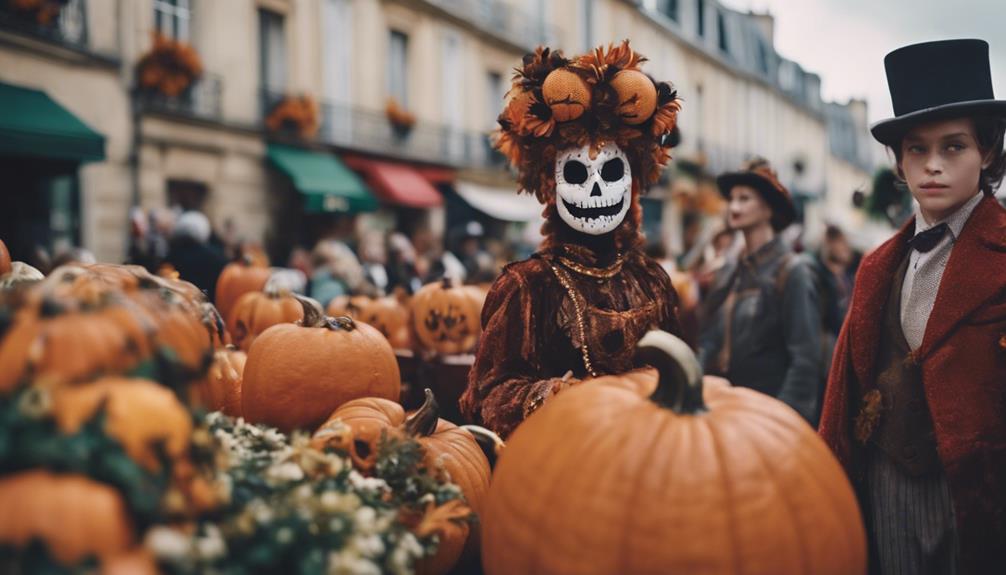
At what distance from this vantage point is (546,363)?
8.57 ft

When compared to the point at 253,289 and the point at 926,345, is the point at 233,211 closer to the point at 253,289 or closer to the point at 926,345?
the point at 253,289

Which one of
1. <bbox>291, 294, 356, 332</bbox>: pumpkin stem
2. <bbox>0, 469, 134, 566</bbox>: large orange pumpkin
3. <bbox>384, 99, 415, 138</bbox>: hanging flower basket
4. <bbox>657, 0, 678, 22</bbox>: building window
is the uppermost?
<bbox>657, 0, 678, 22</bbox>: building window

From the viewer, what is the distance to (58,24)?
38.7 ft

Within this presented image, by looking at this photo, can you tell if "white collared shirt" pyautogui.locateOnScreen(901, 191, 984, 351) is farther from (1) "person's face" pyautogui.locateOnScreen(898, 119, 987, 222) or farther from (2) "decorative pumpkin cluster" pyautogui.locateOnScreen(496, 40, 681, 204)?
(2) "decorative pumpkin cluster" pyautogui.locateOnScreen(496, 40, 681, 204)

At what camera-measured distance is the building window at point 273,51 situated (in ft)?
53.3

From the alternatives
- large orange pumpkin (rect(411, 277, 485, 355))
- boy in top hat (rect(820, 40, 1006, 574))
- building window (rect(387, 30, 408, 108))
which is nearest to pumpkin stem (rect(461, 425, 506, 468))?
boy in top hat (rect(820, 40, 1006, 574))

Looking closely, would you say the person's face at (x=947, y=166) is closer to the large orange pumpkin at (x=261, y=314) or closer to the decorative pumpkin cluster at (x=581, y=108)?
the decorative pumpkin cluster at (x=581, y=108)

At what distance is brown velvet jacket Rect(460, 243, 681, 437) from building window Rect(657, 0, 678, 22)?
101 feet

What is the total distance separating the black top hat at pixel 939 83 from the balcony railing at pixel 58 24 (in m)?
11.5

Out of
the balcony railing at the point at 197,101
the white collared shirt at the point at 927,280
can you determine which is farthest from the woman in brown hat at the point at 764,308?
the balcony railing at the point at 197,101

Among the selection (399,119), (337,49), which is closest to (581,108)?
(337,49)

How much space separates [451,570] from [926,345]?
144cm

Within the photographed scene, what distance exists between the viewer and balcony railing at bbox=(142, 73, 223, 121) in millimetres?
13547

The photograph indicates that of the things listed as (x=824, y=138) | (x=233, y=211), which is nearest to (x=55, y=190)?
(x=233, y=211)
